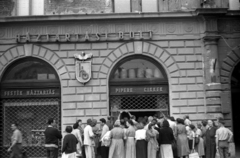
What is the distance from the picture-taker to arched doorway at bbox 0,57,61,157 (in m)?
19.2

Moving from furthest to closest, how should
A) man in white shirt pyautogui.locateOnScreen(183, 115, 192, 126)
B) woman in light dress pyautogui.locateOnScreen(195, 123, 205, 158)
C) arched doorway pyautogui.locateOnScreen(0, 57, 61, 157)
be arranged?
arched doorway pyautogui.locateOnScreen(0, 57, 61, 157)
man in white shirt pyautogui.locateOnScreen(183, 115, 192, 126)
woman in light dress pyautogui.locateOnScreen(195, 123, 205, 158)

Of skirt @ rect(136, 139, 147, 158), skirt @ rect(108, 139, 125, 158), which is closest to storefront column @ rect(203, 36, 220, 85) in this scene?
skirt @ rect(136, 139, 147, 158)

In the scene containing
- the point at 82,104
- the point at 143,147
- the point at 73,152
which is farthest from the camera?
the point at 82,104

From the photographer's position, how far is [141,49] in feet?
63.7

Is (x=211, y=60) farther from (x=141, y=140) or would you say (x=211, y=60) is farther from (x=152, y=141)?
(x=141, y=140)

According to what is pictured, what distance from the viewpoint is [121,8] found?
1980cm

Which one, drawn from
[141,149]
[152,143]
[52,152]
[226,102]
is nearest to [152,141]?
[152,143]

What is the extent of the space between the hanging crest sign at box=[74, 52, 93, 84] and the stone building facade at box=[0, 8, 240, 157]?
0.21 m

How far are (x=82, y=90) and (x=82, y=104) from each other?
2.34 feet

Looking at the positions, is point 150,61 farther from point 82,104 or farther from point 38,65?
point 38,65

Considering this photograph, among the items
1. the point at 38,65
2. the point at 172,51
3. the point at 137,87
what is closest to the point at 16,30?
the point at 38,65

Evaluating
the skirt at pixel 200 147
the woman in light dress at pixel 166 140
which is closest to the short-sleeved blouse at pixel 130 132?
the woman in light dress at pixel 166 140

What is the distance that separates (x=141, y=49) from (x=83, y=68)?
316 centimetres

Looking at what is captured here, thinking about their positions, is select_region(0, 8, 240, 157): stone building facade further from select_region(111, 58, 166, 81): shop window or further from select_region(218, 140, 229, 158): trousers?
select_region(218, 140, 229, 158): trousers
